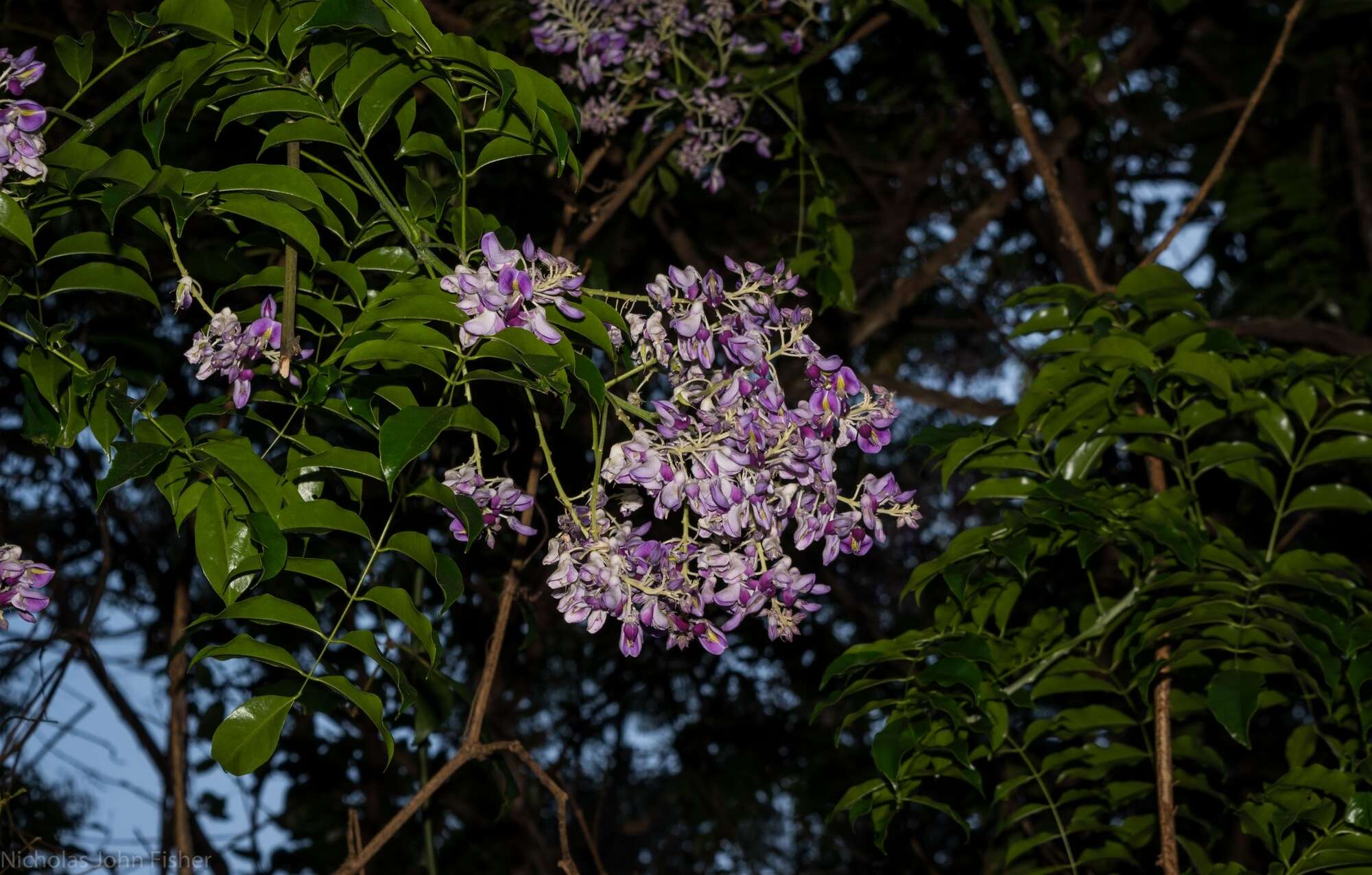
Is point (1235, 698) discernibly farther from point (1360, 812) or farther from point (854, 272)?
point (854, 272)

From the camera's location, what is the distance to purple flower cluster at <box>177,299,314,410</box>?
0.94 metres

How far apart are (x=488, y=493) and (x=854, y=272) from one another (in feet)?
6.33

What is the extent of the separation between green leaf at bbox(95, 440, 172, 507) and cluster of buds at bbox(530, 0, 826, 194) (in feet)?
3.32

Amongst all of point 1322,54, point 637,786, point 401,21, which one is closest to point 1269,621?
point 401,21

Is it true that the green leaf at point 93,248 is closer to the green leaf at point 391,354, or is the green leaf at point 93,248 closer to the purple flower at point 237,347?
the purple flower at point 237,347

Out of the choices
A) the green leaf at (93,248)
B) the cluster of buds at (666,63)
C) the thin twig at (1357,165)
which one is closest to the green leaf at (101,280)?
the green leaf at (93,248)

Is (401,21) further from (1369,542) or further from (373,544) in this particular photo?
(1369,542)

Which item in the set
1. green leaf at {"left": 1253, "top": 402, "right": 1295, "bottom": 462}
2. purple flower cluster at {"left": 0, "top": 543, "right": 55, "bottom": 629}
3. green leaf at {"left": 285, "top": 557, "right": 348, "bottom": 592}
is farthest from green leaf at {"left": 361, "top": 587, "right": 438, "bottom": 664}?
green leaf at {"left": 1253, "top": 402, "right": 1295, "bottom": 462}

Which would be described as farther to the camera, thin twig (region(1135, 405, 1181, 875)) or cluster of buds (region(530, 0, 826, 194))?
cluster of buds (region(530, 0, 826, 194))

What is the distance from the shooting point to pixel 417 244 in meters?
1.00

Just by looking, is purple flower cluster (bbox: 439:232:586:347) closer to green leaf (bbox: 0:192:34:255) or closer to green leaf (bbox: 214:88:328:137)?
green leaf (bbox: 214:88:328:137)

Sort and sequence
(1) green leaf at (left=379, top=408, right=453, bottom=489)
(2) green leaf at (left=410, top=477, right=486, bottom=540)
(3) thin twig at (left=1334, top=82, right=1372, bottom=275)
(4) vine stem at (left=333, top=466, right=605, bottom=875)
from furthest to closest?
1. (3) thin twig at (left=1334, top=82, right=1372, bottom=275)
2. (4) vine stem at (left=333, top=466, right=605, bottom=875)
3. (2) green leaf at (left=410, top=477, right=486, bottom=540)
4. (1) green leaf at (left=379, top=408, right=453, bottom=489)

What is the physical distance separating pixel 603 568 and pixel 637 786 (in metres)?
3.39

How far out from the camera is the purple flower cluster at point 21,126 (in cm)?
91
